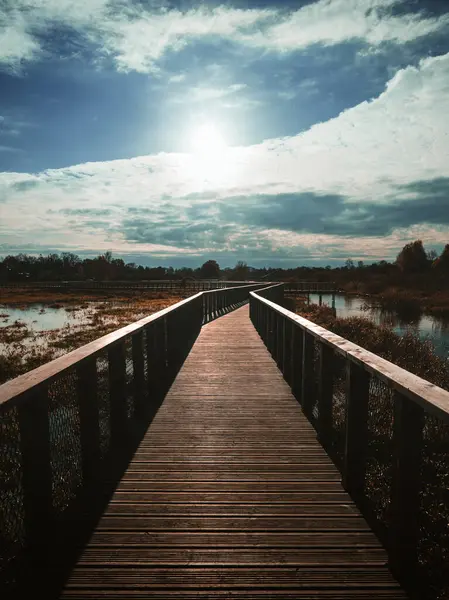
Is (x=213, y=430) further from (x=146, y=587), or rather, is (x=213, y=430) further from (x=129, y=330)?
(x=146, y=587)

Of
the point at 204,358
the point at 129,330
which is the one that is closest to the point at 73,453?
the point at 129,330

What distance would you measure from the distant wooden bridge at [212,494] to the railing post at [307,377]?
0.07ft

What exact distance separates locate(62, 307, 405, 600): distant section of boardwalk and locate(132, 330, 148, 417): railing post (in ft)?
1.25

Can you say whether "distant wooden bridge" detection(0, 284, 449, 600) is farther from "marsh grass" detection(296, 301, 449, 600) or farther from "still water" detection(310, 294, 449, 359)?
"still water" detection(310, 294, 449, 359)

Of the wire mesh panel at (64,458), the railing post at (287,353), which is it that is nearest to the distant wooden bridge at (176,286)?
the railing post at (287,353)

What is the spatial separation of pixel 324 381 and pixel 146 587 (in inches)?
88.7

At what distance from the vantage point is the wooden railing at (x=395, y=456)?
2133 mm

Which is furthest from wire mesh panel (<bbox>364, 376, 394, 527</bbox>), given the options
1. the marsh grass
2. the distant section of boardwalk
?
the distant section of boardwalk

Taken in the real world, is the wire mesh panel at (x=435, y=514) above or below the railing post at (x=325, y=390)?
below

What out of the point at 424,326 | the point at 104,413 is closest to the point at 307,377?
the point at 104,413

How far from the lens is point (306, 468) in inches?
140

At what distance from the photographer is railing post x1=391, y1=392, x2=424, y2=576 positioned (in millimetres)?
2121

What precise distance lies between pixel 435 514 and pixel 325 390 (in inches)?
79.3

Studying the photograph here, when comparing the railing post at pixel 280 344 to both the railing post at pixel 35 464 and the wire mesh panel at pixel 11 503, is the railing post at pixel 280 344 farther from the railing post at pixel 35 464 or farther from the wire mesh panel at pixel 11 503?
the railing post at pixel 35 464
